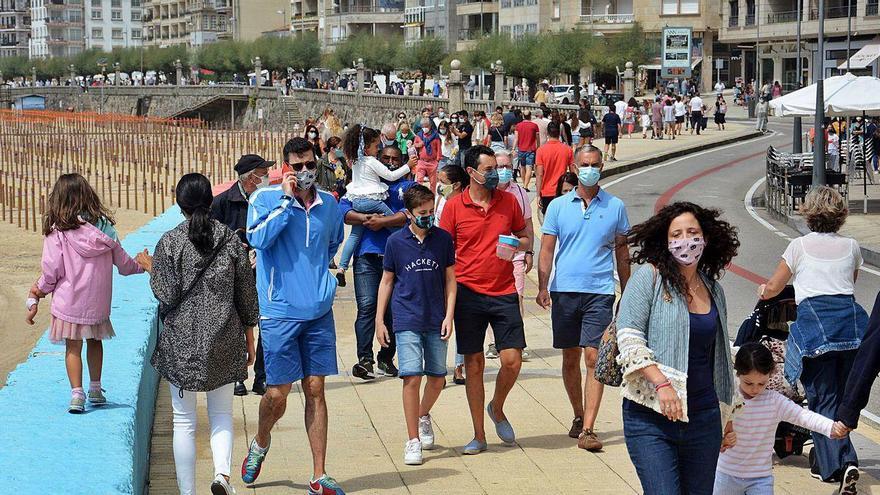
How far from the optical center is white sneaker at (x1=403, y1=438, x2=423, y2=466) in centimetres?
795

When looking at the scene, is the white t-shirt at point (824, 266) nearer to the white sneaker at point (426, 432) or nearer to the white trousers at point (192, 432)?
the white sneaker at point (426, 432)

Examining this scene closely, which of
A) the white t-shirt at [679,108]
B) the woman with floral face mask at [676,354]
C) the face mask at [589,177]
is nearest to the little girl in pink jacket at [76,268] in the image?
the face mask at [589,177]

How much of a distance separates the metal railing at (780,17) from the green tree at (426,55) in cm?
2460

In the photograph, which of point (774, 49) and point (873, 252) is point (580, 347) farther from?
point (774, 49)

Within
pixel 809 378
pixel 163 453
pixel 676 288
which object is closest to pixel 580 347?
pixel 809 378

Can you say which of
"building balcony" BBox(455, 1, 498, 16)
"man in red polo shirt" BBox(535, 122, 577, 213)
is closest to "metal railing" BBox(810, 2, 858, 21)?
"building balcony" BBox(455, 1, 498, 16)

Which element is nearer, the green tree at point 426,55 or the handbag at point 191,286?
the handbag at point 191,286

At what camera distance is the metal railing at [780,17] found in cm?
7336

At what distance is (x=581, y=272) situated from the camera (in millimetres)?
8445

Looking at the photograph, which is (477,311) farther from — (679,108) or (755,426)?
(679,108)

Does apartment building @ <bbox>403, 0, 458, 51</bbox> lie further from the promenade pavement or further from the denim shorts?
the denim shorts

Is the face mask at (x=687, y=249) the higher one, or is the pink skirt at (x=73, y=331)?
the face mask at (x=687, y=249)

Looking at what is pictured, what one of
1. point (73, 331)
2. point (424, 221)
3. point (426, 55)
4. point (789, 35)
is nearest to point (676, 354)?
point (424, 221)

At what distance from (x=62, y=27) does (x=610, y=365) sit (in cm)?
17571
